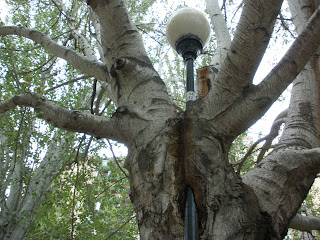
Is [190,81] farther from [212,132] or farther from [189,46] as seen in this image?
[212,132]

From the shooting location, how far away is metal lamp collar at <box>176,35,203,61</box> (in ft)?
6.81

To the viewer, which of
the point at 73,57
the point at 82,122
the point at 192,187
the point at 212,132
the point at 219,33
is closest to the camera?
the point at 192,187

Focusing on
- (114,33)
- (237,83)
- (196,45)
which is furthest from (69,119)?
(196,45)

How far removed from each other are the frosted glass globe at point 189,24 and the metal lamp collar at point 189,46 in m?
0.04

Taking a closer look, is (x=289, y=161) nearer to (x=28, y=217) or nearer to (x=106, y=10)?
(x=106, y=10)

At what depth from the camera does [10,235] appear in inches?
183

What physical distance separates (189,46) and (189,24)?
18cm

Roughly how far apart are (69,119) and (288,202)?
124 cm

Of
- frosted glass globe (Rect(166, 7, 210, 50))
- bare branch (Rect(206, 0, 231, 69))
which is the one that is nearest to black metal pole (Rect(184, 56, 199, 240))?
frosted glass globe (Rect(166, 7, 210, 50))

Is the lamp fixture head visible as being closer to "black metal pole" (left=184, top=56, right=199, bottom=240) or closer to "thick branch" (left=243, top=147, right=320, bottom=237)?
"thick branch" (left=243, top=147, right=320, bottom=237)

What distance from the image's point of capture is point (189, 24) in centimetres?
212

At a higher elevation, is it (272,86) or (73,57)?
(73,57)

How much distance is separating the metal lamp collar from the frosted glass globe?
0.12 ft

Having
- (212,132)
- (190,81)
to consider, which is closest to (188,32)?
(190,81)
